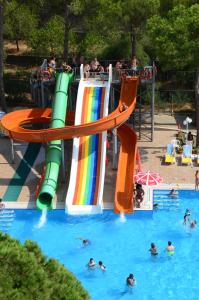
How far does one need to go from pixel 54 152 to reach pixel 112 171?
2866mm

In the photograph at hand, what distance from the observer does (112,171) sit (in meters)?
23.4

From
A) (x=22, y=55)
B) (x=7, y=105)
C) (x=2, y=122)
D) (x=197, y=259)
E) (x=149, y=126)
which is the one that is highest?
(x=22, y=55)

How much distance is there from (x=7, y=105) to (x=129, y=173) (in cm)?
1401

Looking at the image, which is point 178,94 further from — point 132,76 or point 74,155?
point 74,155

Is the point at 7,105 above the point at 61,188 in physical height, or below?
above

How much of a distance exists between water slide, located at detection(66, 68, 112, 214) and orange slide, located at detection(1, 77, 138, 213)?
799 mm

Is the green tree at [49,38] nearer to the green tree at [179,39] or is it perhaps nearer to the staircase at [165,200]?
the green tree at [179,39]

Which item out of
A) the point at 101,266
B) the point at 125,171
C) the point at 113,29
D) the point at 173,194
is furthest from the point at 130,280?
the point at 113,29

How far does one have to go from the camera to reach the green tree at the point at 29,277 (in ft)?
23.8

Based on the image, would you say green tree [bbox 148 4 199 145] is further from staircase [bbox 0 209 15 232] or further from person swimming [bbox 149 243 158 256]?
staircase [bbox 0 209 15 232]

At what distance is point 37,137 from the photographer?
827 inches

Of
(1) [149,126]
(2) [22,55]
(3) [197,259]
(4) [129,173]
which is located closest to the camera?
(3) [197,259]

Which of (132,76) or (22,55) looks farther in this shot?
(22,55)

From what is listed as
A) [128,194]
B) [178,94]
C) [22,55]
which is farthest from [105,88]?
[22,55]
